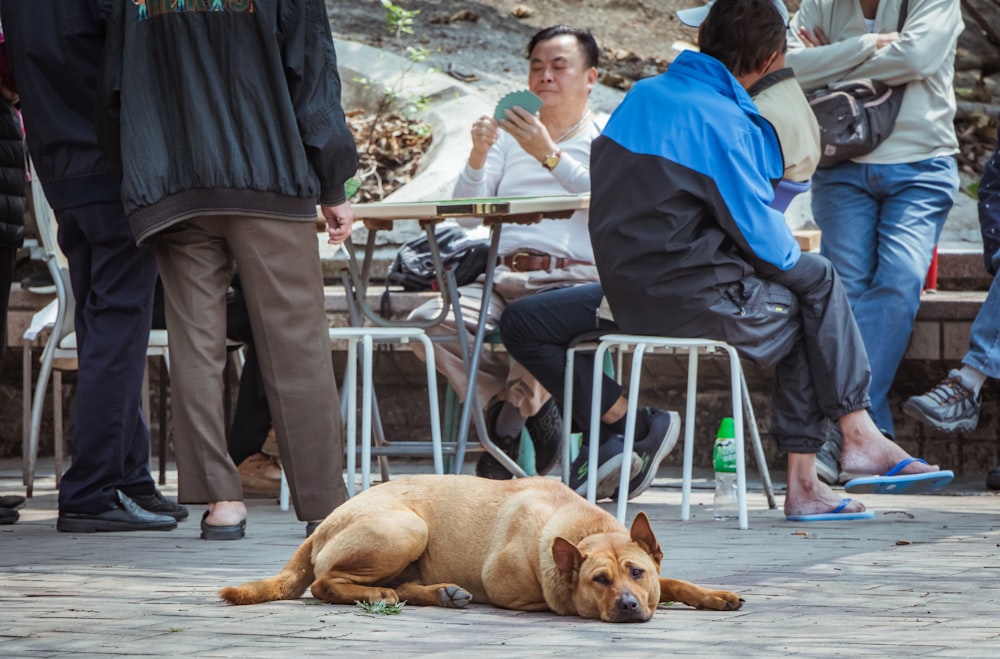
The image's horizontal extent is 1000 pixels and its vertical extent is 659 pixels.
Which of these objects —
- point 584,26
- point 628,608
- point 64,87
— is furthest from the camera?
point 584,26

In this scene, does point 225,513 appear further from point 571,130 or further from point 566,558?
point 571,130

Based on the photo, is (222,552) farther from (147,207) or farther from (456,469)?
(456,469)

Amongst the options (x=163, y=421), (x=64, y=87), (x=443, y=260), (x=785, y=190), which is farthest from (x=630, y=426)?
(x=163, y=421)

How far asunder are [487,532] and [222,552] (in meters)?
1.26

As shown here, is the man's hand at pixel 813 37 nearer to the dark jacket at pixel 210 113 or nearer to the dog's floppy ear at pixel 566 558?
the dark jacket at pixel 210 113

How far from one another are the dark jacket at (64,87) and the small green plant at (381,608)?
214cm

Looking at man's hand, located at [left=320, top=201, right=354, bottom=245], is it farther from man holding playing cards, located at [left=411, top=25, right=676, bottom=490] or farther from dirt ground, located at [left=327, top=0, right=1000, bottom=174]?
dirt ground, located at [left=327, top=0, right=1000, bottom=174]

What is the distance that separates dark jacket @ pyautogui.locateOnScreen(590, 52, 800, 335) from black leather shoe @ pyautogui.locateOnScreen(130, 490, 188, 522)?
1.75 meters

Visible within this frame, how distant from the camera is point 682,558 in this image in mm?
4516

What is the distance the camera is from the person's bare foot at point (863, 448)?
217 inches

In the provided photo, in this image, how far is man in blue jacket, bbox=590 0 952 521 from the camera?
5.27 meters

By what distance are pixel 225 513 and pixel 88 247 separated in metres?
1.05

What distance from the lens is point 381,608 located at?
3.57 meters

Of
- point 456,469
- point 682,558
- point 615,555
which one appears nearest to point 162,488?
point 456,469
